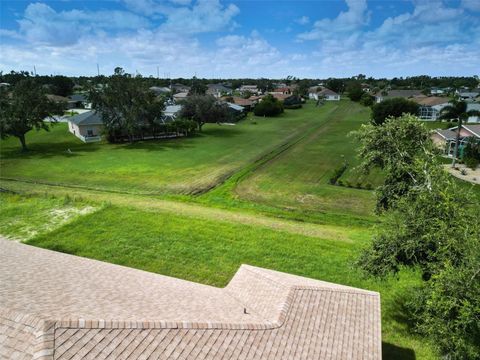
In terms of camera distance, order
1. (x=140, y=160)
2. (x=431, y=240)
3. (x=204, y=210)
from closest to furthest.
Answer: (x=431, y=240), (x=204, y=210), (x=140, y=160)

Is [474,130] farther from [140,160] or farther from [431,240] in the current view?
[140,160]

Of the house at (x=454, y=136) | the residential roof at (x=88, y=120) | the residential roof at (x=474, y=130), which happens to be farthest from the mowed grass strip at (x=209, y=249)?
the residential roof at (x=88, y=120)

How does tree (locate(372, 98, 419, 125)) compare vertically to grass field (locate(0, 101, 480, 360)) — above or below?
above

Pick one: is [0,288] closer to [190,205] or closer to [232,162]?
[190,205]

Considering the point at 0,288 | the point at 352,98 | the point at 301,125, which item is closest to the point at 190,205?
the point at 0,288

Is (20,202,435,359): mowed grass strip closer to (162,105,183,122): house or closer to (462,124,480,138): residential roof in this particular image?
(462,124,480,138): residential roof

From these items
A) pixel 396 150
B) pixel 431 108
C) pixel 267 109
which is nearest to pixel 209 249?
pixel 396 150

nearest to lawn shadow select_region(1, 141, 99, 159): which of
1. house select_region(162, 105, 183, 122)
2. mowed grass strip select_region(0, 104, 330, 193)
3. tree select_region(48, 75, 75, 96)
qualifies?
mowed grass strip select_region(0, 104, 330, 193)
